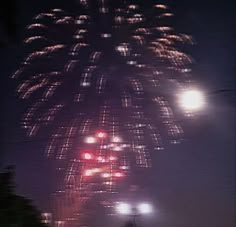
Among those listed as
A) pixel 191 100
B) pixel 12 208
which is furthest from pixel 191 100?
pixel 12 208

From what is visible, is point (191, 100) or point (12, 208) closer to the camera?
point (12, 208)

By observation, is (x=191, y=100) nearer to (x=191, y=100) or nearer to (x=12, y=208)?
(x=191, y=100)

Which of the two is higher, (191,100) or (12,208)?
(191,100)

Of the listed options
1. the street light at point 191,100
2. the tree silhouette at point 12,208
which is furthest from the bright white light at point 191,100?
the tree silhouette at point 12,208

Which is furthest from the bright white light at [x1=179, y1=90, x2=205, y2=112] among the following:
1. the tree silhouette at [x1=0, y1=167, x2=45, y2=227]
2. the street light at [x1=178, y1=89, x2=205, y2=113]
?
the tree silhouette at [x1=0, y1=167, x2=45, y2=227]

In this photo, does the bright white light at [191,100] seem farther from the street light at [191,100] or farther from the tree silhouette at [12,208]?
the tree silhouette at [12,208]

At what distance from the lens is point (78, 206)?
802 inches

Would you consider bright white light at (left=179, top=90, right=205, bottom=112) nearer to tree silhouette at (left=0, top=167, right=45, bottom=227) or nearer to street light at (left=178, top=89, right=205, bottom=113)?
street light at (left=178, top=89, right=205, bottom=113)

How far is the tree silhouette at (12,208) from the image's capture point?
927 centimetres

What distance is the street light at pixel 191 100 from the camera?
12.5 meters

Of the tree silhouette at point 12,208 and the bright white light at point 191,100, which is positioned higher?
the bright white light at point 191,100

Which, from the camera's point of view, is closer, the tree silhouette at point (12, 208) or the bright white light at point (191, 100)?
the tree silhouette at point (12, 208)

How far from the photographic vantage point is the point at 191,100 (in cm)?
1256

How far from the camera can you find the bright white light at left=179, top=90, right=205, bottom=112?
12.5 meters
